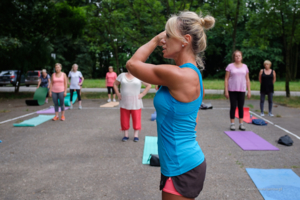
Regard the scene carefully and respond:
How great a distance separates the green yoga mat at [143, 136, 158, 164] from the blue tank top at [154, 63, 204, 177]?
317 cm

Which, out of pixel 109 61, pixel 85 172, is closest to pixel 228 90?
pixel 85 172

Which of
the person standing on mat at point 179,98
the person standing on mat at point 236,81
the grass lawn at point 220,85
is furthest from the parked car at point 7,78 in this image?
the person standing on mat at point 179,98

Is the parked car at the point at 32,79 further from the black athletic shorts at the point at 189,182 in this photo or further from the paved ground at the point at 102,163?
the black athletic shorts at the point at 189,182

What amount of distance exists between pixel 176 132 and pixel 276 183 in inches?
115

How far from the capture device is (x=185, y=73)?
1659 millimetres

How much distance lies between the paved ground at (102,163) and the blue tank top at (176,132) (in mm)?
1952

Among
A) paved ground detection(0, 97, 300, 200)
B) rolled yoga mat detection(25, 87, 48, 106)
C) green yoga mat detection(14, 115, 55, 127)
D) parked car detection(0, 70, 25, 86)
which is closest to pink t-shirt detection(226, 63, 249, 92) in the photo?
paved ground detection(0, 97, 300, 200)

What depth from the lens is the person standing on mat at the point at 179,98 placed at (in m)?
1.67

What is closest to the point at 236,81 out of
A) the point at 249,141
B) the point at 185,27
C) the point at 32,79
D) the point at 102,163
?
the point at 249,141

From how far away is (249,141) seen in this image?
6332 mm

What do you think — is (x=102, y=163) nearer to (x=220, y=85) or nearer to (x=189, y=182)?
(x=189, y=182)

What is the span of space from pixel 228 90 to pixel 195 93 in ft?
20.0

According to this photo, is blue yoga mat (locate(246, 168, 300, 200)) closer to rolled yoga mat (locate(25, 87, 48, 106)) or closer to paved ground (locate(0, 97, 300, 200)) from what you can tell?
paved ground (locate(0, 97, 300, 200))

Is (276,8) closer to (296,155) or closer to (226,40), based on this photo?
(296,155)
